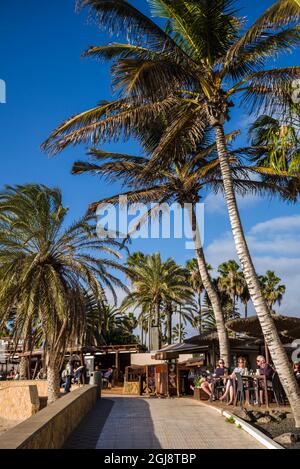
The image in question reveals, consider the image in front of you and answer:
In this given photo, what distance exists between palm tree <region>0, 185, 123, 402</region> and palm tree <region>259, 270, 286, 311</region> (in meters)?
39.0

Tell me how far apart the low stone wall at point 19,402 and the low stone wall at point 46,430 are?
7.94 m

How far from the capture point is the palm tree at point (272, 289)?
56.2 m

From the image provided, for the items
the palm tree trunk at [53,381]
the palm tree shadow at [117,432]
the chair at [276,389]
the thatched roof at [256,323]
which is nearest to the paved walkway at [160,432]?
the palm tree shadow at [117,432]

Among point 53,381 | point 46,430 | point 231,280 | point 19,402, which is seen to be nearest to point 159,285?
point 231,280

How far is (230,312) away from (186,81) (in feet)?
187

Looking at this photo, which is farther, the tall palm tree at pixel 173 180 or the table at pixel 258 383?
the tall palm tree at pixel 173 180

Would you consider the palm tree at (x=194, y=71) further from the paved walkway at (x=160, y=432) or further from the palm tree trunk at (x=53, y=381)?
the palm tree trunk at (x=53, y=381)

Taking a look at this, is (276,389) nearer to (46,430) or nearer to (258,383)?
(258,383)

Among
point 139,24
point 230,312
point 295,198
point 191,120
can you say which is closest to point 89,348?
point 295,198

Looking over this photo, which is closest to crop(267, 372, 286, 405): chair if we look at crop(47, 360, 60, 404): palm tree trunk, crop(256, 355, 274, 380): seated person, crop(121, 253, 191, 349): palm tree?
crop(256, 355, 274, 380): seated person

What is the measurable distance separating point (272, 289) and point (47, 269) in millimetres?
41947

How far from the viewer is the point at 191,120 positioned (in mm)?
13859
